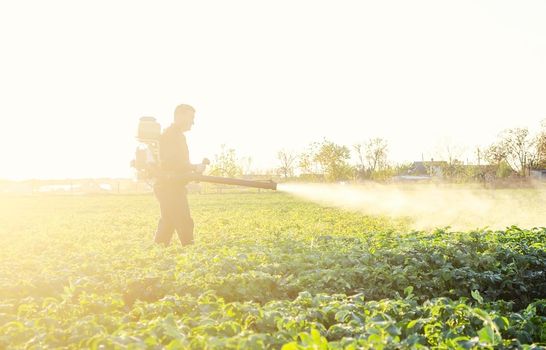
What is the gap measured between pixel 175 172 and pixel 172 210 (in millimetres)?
629

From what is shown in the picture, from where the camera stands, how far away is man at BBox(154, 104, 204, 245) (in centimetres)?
872

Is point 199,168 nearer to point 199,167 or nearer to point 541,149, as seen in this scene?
point 199,167

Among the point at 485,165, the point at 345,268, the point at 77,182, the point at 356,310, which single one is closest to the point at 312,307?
the point at 356,310

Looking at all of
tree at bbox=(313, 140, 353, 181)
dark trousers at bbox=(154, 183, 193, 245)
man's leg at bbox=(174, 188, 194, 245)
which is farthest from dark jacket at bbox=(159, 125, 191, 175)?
tree at bbox=(313, 140, 353, 181)

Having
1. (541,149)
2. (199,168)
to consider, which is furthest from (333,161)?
(199,168)

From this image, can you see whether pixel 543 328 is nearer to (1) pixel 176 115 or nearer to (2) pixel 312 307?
(2) pixel 312 307

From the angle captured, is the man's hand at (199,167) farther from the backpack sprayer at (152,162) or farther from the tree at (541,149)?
the tree at (541,149)

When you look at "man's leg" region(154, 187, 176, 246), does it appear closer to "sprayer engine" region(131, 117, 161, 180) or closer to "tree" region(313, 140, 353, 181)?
"sprayer engine" region(131, 117, 161, 180)

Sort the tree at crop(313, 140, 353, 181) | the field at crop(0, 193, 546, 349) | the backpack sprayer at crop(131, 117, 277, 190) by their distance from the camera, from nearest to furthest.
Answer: the field at crop(0, 193, 546, 349), the backpack sprayer at crop(131, 117, 277, 190), the tree at crop(313, 140, 353, 181)

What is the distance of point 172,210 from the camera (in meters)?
8.73

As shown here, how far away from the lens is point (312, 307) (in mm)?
4062

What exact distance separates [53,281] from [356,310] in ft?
10.6

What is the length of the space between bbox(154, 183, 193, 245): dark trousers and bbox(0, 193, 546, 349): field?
43.8 inches

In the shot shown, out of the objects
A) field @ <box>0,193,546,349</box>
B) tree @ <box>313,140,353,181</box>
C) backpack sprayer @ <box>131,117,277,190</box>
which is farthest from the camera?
tree @ <box>313,140,353,181</box>
